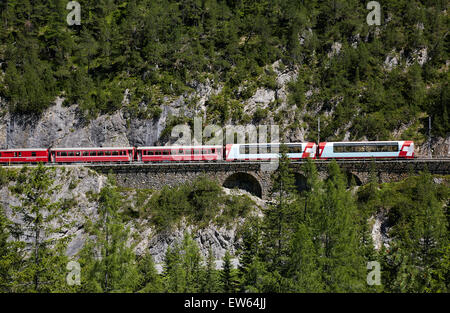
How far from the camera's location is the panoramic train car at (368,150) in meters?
48.5

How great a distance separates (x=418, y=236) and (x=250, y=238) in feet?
41.6

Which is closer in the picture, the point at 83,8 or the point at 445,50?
the point at 445,50

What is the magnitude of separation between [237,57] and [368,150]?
27976 millimetres

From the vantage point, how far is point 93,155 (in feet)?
168

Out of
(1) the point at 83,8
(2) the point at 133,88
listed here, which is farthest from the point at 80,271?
(1) the point at 83,8

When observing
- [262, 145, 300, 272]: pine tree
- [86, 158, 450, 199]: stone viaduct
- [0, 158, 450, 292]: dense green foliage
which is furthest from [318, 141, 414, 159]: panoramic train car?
[262, 145, 300, 272]: pine tree

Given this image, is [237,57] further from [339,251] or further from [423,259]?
[423,259]

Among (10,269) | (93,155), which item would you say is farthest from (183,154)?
(10,269)

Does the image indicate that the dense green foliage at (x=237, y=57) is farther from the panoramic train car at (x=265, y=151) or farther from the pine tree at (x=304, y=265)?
the pine tree at (x=304, y=265)

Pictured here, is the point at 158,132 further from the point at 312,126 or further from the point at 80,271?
the point at 80,271

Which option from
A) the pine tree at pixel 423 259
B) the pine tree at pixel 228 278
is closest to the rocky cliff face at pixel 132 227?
the pine tree at pixel 228 278
